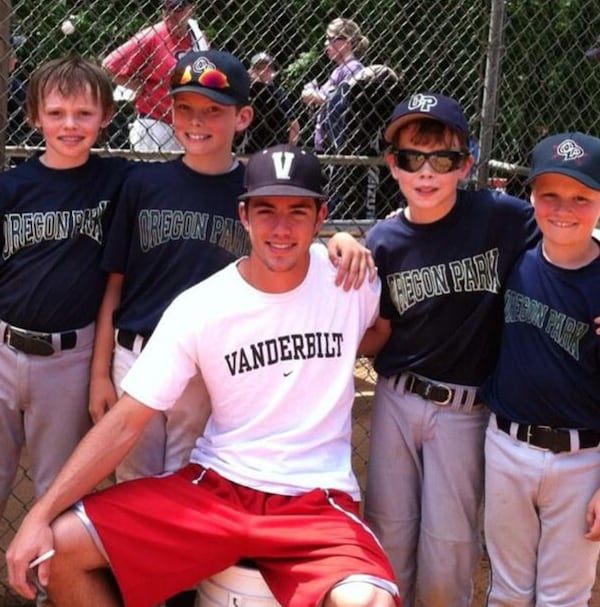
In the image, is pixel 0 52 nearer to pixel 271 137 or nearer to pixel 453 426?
pixel 453 426

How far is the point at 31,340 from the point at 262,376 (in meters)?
0.75

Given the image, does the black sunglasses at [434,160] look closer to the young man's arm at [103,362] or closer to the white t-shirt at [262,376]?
the white t-shirt at [262,376]

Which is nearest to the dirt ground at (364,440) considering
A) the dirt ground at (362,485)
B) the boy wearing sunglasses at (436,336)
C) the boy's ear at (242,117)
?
the dirt ground at (362,485)

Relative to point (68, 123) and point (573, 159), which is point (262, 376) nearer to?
point (68, 123)

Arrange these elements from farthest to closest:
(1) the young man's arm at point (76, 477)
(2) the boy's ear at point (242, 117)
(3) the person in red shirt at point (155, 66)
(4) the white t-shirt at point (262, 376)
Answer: (3) the person in red shirt at point (155, 66)
(2) the boy's ear at point (242, 117)
(4) the white t-shirt at point (262, 376)
(1) the young man's arm at point (76, 477)

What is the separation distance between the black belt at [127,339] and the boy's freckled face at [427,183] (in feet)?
2.99

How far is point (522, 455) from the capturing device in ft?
9.25

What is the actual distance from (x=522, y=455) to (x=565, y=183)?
2.59ft

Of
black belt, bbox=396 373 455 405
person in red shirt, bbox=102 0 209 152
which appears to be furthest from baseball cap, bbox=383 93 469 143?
person in red shirt, bbox=102 0 209 152

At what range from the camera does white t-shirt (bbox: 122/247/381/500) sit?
271 centimetres

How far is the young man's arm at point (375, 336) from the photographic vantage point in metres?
3.03

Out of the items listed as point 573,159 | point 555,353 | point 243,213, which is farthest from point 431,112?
point 555,353

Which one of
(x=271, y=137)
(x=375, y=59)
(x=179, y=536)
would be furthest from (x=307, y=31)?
(x=179, y=536)

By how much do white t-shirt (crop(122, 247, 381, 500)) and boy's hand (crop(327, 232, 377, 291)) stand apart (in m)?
0.09
